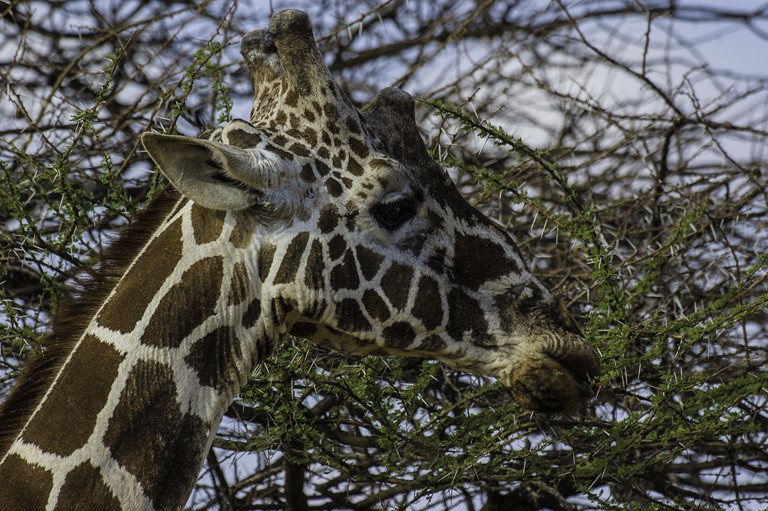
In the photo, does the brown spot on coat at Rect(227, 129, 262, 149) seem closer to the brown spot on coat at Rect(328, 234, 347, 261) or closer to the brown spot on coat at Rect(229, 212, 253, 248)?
the brown spot on coat at Rect(229, 212, 253, 248)

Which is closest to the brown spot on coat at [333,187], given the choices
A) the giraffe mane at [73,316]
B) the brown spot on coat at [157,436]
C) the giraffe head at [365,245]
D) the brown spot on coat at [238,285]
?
the giraffe head at [365,245]

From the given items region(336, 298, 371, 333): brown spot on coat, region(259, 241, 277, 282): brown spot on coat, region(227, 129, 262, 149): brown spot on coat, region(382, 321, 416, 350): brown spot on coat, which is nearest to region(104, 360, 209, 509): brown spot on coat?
region(259, 241, 277, 282): brown spot on coat

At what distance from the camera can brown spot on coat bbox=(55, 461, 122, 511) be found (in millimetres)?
2068

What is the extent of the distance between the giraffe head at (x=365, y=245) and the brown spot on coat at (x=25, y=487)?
0.67m

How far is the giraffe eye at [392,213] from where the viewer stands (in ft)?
8.04

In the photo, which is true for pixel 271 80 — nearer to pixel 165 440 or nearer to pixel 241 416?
pixel 165 440

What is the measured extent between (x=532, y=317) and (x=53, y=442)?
137 cm

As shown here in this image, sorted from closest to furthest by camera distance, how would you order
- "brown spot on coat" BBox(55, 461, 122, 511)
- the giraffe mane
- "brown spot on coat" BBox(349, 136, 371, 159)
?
"brown spot on coat" BBox(55, 461, 122, 511) → the giraffe mane → "brown spot on coat" BBox(349, 136, 371, 159)

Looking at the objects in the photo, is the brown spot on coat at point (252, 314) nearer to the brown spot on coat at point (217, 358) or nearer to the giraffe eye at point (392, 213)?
the brown spot on coat at point (217, 358)

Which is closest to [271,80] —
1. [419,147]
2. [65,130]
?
[419,147]

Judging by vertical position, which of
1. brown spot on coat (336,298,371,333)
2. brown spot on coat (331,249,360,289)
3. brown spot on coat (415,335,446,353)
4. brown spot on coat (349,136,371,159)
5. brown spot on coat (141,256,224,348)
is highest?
brown spot on coat (349,136,371,159)

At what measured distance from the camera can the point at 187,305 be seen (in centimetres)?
225

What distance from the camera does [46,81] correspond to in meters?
5.54

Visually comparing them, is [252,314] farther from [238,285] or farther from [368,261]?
[368,261]
